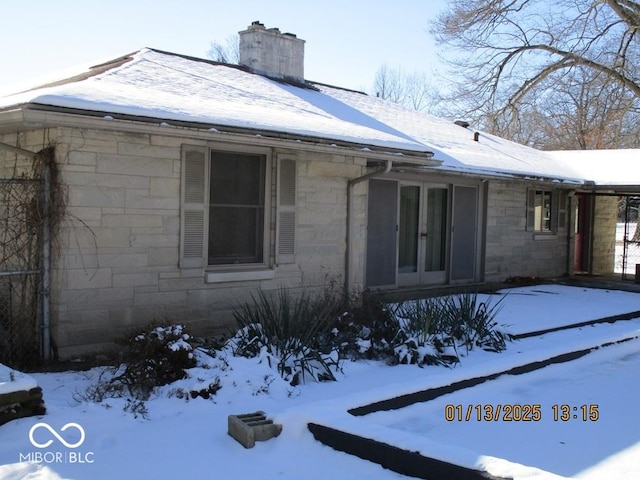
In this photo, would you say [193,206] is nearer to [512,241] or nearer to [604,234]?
[512,241]

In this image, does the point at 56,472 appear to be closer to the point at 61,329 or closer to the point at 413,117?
the point at 61,329

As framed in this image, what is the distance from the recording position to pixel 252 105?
877 cm

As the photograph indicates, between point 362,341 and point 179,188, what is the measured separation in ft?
8.75

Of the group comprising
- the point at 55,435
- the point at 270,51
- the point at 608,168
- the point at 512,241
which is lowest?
the point at 55,435

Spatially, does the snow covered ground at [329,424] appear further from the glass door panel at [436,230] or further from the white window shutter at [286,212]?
the glass door panel at [436,230]

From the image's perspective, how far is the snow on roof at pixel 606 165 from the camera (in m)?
14.8

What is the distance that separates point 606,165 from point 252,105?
36.5ft

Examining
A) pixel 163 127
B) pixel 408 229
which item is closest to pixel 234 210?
pixel 163 127

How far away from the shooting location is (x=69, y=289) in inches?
261

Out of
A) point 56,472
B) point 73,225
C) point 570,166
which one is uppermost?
point 570,166

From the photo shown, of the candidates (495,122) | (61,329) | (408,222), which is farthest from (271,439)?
(495,122)

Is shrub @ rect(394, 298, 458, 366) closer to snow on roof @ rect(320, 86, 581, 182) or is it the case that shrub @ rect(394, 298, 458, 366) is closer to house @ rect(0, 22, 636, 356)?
house @ rect(0, 22, 636, 356)

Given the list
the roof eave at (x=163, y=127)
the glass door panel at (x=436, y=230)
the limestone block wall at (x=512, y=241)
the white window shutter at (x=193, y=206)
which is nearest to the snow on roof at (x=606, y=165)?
the limestone block wall at (x=512, y=241)

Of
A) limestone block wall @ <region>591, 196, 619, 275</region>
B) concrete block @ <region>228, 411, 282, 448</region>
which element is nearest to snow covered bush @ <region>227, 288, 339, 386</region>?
concrete block @ <region>228, 411, 282, 448</region>
